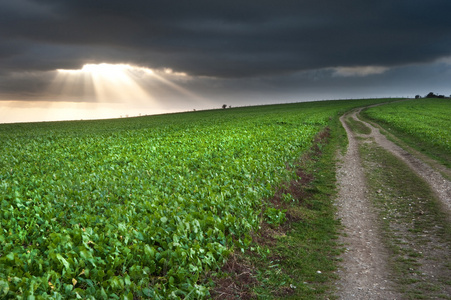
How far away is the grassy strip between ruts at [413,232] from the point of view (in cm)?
732

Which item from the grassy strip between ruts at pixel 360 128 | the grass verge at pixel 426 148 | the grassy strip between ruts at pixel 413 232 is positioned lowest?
the grassy strip between ruts at pixel 413 232

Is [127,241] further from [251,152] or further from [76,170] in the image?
[251,152]

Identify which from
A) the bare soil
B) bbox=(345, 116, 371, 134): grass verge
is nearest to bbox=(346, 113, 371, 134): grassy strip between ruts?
bbox=(345, 116, 371, 134): grass verge

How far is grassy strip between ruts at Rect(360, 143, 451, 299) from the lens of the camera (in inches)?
288

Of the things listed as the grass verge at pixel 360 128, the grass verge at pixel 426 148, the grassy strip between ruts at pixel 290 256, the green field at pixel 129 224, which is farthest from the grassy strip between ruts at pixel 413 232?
the grass verge at pixel 360 128

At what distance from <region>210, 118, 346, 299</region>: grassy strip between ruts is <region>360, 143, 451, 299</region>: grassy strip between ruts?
1.58m

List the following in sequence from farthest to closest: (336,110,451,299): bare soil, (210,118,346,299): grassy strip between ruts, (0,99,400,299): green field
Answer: (336,110,451,299): bare soil → (210,118,346,299): grassy strip between ruts → (0,99,400,299): green field

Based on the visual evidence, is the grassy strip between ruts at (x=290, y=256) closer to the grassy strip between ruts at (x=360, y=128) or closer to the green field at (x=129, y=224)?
the green field at (x=129, y=224)

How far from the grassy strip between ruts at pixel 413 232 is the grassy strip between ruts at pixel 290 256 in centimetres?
158

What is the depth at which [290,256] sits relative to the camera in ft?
28.4

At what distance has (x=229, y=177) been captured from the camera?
43.8 feet

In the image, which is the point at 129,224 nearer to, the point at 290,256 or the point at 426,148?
the point at 290,256

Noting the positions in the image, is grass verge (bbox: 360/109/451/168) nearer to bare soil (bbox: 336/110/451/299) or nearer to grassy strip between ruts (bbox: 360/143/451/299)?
bare soil (bbox: 336/110/451/299)

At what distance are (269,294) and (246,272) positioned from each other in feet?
2.26
